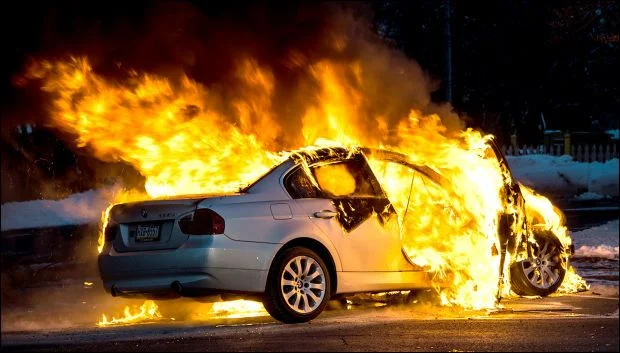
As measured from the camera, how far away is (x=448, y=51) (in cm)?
2494

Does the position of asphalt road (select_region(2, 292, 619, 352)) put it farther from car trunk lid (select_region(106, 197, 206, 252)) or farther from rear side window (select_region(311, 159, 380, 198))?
rear side window (select_region(311, 159, 380, 198))

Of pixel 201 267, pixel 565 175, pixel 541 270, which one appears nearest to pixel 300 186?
pixel 201 267

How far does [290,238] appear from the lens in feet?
32.2

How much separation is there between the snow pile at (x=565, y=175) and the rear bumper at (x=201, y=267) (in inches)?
780

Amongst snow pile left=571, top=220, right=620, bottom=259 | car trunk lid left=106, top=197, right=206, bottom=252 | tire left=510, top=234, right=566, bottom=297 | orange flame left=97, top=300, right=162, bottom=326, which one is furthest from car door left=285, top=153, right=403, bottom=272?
snow pile left=571, top=220, right=620, bottom=259

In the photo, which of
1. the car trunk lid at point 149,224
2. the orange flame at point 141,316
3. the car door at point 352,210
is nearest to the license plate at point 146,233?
the car trunk lid at point 149,224

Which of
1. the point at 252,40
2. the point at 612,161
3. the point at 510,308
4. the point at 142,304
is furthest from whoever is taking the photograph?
the point at 612,161

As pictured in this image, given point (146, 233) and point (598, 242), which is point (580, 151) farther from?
point (146, 233)

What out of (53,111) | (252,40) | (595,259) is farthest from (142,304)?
(595,259)

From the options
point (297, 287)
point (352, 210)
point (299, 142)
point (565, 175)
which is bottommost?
point (297, 287)

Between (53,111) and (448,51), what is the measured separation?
14.3 m

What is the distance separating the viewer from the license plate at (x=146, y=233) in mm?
9679

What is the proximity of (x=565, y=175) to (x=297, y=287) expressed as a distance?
22152 mm

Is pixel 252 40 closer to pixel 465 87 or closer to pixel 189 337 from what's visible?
pixel 189 337
